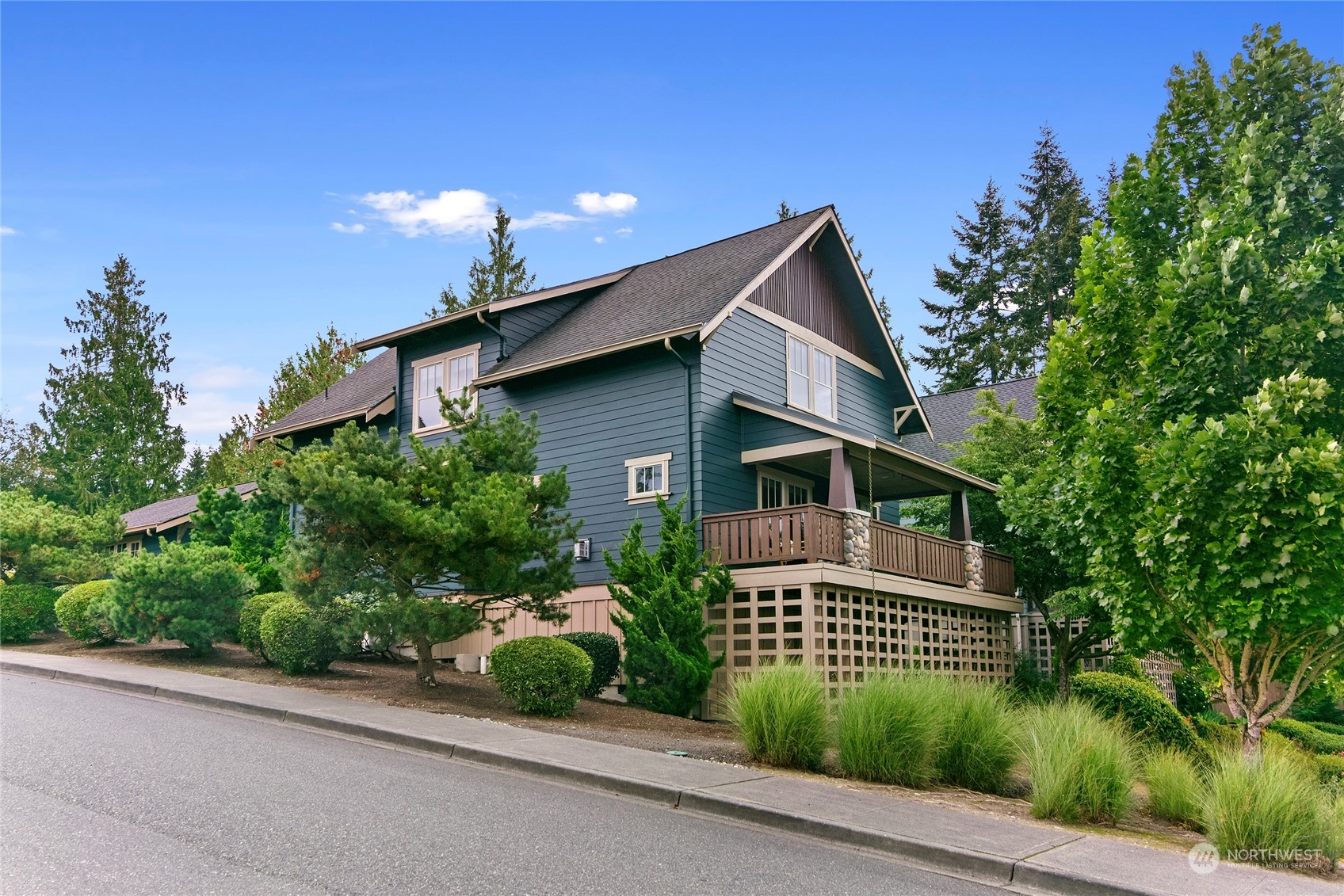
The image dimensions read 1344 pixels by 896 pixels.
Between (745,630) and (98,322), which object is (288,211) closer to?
(745,630)

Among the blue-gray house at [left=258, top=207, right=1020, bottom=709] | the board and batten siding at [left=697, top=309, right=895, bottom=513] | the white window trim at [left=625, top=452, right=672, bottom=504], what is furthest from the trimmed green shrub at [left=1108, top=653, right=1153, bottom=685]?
the white window trim at [left=625, top=452, right=672, bottom=504]

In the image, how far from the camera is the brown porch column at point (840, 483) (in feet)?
49.6

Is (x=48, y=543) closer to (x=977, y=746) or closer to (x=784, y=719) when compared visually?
(x=784, y=719)

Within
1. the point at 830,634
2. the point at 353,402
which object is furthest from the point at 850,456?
the point at 353,402

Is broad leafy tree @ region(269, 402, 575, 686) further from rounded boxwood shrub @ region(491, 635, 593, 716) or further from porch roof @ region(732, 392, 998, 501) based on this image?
porch roof @ region(732, 392, 998, 501)

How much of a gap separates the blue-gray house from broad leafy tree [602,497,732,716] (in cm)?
89

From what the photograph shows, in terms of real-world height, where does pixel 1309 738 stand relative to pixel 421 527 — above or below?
below

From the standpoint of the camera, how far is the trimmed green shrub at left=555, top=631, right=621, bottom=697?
50.9ft

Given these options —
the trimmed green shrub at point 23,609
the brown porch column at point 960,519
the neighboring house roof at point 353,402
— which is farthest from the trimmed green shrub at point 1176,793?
the trimmed green shrub at point 23,609

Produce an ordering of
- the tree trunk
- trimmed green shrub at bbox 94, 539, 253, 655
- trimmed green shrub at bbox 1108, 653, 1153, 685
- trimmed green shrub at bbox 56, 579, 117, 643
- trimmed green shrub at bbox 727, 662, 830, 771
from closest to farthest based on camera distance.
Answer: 1. trimmed green shrub at bbox 727, 662, 830, 771
2. the tree trunk
3. trimmed green shrub at bbox 94, 539, 253, 655
4. trimmed green shrub at bbox 56, 579, 117, 643
5. trimmed green shrub at bbox 1108, 653, 1153, 685

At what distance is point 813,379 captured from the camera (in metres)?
19.9

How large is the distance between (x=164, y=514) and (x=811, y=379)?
26.7 metres

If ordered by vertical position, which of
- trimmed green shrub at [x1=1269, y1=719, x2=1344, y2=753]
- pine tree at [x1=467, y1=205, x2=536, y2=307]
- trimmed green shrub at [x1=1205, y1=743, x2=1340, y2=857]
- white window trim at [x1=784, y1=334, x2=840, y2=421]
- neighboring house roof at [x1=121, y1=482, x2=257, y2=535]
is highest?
pine tree at [x1=467, y1=205, x2=536, y2=307]

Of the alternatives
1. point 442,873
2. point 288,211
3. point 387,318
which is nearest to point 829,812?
point 442,873
